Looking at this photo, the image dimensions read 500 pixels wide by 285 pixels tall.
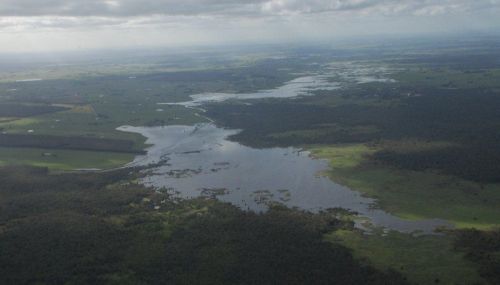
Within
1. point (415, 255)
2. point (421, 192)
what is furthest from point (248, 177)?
point (415, 255)

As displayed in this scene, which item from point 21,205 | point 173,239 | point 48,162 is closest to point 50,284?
point 173,239

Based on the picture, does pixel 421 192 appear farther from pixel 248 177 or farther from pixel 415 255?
pixel 248 177

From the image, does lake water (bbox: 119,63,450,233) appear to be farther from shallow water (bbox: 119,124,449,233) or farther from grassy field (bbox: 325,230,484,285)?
grassy field (bbox: 325,230,484,285)

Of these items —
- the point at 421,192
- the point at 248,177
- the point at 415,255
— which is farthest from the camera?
the point at 248,177

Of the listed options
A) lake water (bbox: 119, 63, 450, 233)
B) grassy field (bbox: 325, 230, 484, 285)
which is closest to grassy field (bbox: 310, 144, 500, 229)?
lake water (bbox: 119, 63, 450, 233)

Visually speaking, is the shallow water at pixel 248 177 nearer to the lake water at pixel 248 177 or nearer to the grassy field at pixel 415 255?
the lake water at pixel 248 177

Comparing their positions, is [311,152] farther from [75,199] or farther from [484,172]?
[75,199]
